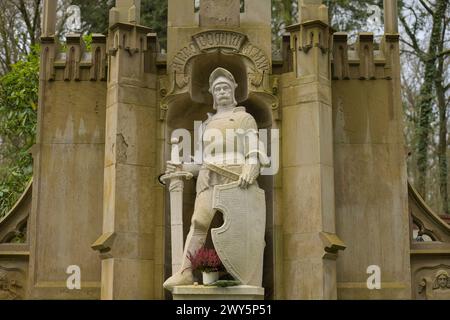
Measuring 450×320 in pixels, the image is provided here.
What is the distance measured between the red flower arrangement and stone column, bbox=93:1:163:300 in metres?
1.17

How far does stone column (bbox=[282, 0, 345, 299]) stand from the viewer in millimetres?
10977

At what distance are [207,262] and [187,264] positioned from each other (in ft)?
1.86

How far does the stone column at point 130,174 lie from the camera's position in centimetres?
1107

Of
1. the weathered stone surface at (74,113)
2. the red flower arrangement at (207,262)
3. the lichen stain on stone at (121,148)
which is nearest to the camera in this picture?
the red flower arrangement at (207,262)

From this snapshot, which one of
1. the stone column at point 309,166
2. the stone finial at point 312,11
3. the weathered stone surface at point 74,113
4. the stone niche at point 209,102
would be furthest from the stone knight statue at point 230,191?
the weathered stone surface at point 74,113

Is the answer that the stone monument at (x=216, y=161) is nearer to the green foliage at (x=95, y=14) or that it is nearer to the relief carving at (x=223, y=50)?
the relief carving at (x=223, y=50)

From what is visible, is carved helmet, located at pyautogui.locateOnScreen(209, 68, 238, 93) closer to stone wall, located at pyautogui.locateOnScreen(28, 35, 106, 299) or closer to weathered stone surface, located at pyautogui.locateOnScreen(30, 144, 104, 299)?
stone wall, located at pyautogui.locateOnScreen(28, 35, 106, 299)

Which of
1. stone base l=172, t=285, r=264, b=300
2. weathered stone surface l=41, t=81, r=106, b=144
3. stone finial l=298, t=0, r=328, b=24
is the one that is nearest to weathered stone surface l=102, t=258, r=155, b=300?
stone base l=172, t=285, r=264, b=300

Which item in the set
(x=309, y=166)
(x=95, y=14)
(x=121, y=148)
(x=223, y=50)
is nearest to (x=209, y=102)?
(x=223, y=50)

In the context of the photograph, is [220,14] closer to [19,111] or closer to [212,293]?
[212,293]
